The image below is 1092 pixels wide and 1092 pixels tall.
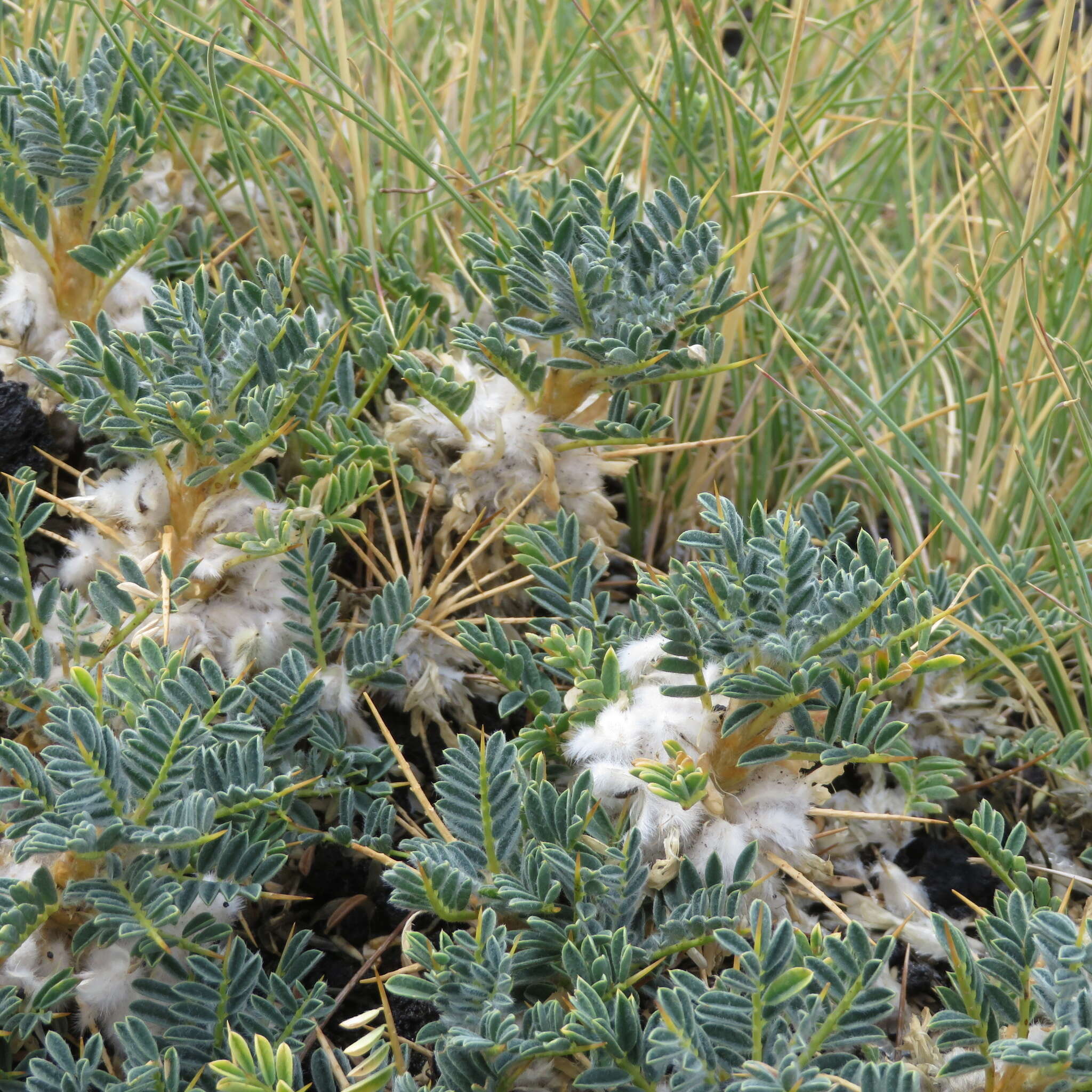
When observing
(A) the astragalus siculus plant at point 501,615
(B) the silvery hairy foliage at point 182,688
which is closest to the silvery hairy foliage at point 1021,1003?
(A) the astragalus siculus plant at point 501,615

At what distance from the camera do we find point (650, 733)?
1020 mm

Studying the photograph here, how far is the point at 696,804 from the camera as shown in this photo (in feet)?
3.25

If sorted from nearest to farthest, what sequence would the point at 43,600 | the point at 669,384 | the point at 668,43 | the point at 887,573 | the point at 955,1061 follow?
the point at 955,1061 < the point at 887,573 < the point at 43,600 < the point at 669,384 < the point at 668,43

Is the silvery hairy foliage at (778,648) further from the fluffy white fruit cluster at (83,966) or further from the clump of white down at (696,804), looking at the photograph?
the fluffy white fruit cluster at (83,966)

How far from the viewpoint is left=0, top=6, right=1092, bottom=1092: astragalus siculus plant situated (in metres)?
0.87

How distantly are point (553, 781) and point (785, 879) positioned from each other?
26 centimetres

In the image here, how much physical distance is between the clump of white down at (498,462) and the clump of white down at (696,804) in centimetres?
33

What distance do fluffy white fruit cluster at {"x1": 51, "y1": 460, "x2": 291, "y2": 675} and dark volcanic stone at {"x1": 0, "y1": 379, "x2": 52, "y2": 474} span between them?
0.11 metres

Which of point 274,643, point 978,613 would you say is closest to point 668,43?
point 978,613

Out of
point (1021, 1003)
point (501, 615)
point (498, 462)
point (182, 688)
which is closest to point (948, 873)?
point (1021, 1003)

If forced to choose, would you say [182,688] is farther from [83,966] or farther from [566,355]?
[566,355]

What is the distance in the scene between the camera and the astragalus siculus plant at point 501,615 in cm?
87

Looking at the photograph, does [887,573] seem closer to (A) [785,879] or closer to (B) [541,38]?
(A) [785,879]

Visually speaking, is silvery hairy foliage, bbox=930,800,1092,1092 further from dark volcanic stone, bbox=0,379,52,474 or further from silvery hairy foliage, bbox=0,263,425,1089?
dark volcanic stone, bbox=0,379,52,474
